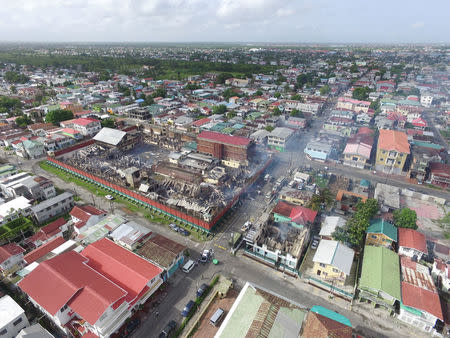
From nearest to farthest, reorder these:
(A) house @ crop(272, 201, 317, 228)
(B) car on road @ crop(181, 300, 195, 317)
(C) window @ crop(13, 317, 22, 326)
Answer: (C) window @ crop(13, 317, 22, 326) < (B) car on road @ crop(181, 300, 195, 317) < (A) house @ crop(272, 201, 317, 228)

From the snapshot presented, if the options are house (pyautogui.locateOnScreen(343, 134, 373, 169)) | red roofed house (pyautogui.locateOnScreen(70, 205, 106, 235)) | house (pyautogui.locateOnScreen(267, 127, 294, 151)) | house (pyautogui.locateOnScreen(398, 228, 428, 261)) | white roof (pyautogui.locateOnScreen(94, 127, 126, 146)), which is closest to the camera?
house (pyautogui.locateOnScreen(398, 228, 428, 261))

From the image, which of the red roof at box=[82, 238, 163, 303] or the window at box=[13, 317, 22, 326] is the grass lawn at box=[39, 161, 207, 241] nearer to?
the red roof at box=[82, 238, 163, 303]

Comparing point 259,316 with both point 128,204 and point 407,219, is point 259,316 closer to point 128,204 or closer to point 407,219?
point 407,219

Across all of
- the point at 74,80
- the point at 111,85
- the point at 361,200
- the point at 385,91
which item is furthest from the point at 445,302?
the point at 74,80

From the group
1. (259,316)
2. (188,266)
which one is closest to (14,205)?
(188,266)

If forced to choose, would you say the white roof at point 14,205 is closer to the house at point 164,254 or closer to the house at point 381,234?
the house at point 164,254

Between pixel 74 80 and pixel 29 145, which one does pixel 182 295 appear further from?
pixel 74 80

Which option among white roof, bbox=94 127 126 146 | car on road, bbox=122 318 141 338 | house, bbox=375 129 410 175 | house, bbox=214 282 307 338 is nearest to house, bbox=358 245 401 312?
house, bbox=214 282 307 338
